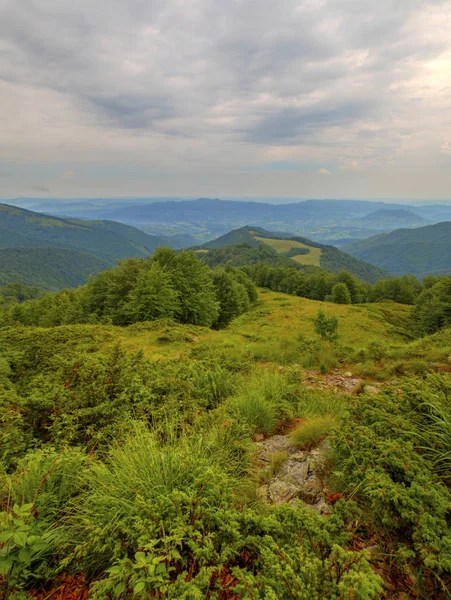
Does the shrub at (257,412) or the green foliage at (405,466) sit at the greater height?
the green foliage at (405,466)

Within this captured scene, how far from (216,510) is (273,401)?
3432 millimetres

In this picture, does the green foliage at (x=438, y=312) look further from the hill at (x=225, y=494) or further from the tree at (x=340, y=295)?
the hill at (x=225, y=494)

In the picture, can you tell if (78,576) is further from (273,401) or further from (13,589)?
(273,401)

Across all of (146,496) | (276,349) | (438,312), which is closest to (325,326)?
(276,349)

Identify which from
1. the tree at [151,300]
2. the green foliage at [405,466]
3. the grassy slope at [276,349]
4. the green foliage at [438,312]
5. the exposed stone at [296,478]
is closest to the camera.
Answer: the green foliage at [405,466]

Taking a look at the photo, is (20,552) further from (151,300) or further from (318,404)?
(151,300)

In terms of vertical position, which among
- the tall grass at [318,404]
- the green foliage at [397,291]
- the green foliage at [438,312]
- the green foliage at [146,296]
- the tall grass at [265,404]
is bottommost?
the green foliage at [397,291]

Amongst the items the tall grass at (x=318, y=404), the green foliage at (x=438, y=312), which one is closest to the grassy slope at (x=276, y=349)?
the tall grass at (x=318, y=404)

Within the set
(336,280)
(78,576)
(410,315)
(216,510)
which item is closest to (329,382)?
(216,510)

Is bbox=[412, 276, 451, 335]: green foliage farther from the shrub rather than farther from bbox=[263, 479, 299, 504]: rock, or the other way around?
bbox=[263, 479, 299, 504]: rock

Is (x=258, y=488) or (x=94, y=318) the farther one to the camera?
(x=94, y=318)

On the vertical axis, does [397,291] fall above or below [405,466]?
below

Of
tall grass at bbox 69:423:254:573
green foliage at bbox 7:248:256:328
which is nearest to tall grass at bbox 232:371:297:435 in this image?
tall grass at bbox 69:423:254:573

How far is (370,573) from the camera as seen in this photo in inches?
75.8
